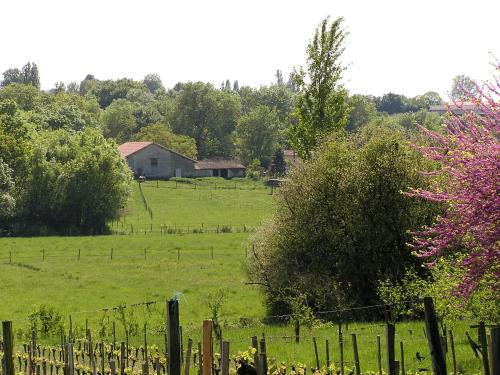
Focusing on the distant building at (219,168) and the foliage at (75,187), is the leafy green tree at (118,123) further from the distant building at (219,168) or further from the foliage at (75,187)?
the foliage at (75,187)

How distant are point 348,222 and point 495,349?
29.3 meters

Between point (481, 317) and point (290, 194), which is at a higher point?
point (290, 194)

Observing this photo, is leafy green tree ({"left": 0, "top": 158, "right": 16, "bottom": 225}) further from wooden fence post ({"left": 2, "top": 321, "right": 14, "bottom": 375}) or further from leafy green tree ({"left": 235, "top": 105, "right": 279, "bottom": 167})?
wooden fence post ({"left": 2, "top": 321, "right": 14, "bottom": 375})

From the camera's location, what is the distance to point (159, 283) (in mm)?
51531

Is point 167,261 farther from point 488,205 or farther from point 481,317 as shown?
point 488,205

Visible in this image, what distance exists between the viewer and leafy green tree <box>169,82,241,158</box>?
527ft

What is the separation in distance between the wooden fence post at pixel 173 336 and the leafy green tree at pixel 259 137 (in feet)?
455

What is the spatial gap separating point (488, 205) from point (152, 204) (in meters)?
85.7

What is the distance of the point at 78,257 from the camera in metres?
63.1

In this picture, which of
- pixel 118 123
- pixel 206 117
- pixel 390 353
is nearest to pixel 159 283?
pixel 390 353

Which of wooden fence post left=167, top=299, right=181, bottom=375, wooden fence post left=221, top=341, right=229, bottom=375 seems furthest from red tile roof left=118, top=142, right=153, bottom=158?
wooden fence post left=167, top=299, right=181, bottom=375

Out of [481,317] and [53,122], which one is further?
[53,122]

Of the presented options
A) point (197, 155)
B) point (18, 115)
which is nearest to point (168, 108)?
point (197, 155)

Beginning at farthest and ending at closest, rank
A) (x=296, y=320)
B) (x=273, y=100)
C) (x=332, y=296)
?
1. (x=273, y=100)
2. (x=332, y=296)
3. (x=296, y=320)
